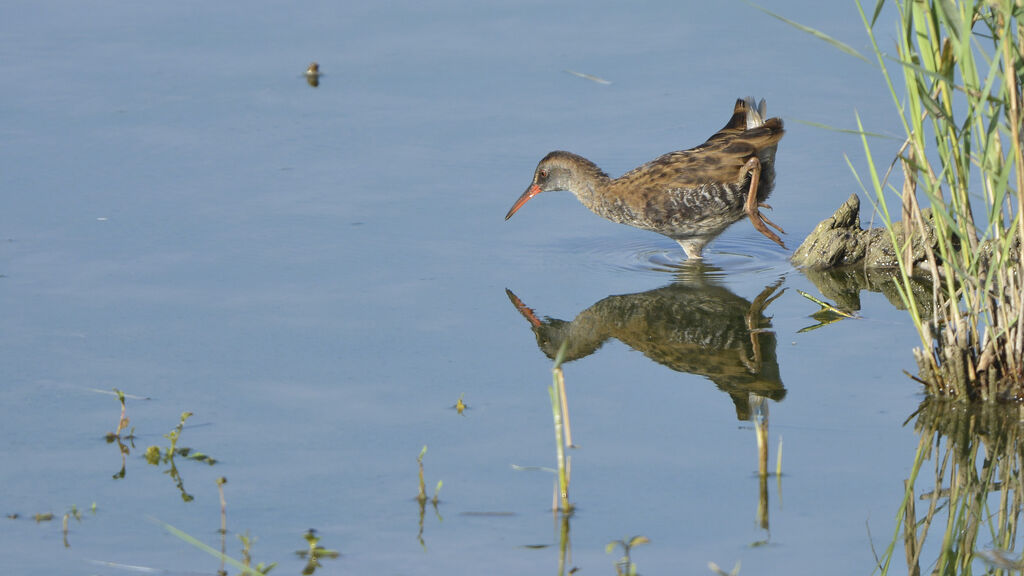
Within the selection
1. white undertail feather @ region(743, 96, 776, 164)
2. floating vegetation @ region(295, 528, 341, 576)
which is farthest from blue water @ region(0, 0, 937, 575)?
white undertail feather @ region(743, 96, 776, 164)

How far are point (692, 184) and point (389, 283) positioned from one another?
6.14 feet

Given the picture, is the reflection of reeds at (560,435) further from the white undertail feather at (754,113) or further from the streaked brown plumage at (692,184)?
the white undertail feather at (754,113)

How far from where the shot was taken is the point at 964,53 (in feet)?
15.3

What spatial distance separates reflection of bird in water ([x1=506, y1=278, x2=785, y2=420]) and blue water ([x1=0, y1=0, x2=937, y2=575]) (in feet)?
0.28

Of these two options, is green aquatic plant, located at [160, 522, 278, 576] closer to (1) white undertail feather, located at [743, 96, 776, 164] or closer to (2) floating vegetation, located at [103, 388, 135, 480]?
(2) floating vegetation, located at [103, 388, 135, 480]

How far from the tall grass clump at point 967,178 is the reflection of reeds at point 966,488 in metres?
0.13

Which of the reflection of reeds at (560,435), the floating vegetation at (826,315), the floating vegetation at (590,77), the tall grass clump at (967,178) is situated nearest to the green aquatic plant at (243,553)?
the reflection of reeds at (560,435)

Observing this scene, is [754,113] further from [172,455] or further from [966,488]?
[172,455]

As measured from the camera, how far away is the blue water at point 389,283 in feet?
16.1

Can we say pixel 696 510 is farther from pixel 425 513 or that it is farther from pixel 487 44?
pixel 487 44

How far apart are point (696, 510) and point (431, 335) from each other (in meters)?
2.09

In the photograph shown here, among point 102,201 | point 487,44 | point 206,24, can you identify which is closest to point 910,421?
point 102,201

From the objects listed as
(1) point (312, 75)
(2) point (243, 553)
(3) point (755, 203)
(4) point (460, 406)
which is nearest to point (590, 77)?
(1) point (312, 75)

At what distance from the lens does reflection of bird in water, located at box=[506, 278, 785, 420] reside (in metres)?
6.20
